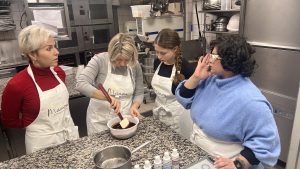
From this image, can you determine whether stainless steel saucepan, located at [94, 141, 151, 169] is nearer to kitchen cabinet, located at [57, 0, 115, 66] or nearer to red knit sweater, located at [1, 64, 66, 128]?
red knit sweater, located at [1, 64, 66, 128]

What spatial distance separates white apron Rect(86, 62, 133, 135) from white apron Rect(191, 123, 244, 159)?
2.07ft

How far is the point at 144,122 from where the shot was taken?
4.37ft

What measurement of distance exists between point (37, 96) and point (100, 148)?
461mm

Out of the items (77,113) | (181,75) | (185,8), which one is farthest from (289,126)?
(185,8)

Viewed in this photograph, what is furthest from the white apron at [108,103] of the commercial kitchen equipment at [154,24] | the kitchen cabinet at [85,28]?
the kitchen cabinet at [85,28]

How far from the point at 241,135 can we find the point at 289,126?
1.40 m

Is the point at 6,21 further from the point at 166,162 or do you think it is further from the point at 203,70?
the point at 166,162

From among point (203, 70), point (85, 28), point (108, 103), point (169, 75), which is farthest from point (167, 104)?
point (85, 28)

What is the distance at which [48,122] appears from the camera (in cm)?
127

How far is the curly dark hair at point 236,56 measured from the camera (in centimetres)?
96

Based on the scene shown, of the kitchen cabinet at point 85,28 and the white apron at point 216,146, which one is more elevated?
the kitchen cabinet at point 85,28

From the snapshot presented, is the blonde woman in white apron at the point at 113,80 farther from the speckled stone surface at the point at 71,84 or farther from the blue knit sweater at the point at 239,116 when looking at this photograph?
the blue knit sweater at the point at 239,116

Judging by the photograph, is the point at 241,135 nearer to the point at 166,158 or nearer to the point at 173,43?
the point at 166,158

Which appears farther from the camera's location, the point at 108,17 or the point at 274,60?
the point at 108,17
